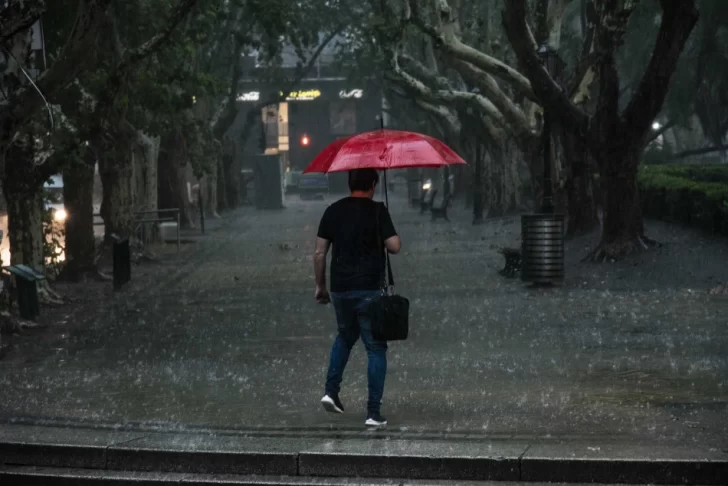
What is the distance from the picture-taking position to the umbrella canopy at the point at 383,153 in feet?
32.2

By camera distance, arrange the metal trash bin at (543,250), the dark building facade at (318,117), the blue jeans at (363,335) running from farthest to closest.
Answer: the dark building facade at (318,117)
the metal trash bin at (543,250)
the blue jeans at (363,335)

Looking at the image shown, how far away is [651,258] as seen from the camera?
24.5 meters

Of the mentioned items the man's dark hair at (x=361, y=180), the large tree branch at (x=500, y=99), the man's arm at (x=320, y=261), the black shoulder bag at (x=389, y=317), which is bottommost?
the black shoulder bag at (x=389, y=317)

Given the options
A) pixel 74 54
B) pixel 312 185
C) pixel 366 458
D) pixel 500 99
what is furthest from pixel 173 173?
pixel 312 185

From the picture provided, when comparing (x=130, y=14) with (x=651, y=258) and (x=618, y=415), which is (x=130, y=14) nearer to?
(x=651, y=258)

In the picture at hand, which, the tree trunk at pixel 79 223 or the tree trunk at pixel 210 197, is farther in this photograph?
the tree trunk at pixel 210 197

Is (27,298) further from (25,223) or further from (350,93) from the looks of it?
(350,93)

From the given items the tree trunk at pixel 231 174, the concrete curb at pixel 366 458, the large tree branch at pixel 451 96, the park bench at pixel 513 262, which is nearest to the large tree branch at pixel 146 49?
the park bench at pixel 513 262

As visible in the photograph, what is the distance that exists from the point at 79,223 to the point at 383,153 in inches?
628

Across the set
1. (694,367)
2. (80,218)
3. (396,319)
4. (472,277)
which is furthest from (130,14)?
(396,319)

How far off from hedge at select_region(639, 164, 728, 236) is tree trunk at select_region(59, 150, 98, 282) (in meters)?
11.4

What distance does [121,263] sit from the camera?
2384 centimetres

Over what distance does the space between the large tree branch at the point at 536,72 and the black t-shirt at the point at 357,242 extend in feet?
54.0

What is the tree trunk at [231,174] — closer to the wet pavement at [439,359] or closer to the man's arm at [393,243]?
the wet pavement at [439,359]
